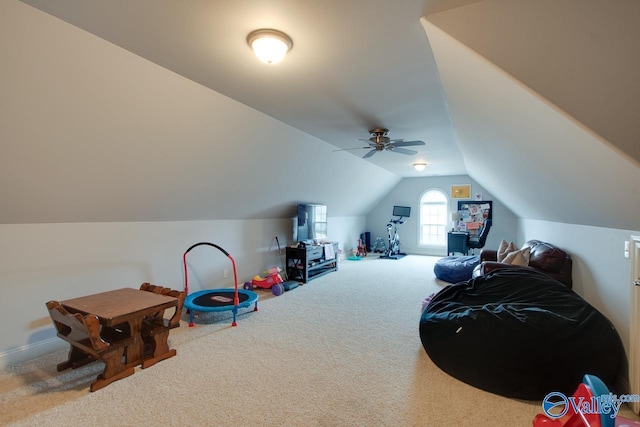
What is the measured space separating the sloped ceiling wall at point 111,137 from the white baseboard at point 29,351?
1147mm

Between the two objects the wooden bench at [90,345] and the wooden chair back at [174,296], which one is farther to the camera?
the wooden chair back at [174,296]

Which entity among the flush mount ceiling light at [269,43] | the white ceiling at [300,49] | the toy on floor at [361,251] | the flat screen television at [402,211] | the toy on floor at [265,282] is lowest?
the toy on floor at [265,282]

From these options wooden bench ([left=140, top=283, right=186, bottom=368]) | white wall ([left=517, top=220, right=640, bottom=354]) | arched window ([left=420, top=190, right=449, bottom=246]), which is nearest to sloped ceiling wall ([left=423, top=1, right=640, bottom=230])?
white wall ([left=517, top=220, right=640, bottom=354])

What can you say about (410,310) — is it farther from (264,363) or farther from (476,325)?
(264,363)

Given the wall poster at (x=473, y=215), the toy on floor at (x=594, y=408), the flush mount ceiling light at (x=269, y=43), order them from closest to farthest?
the toy on floor at (x=594, y=408) → the flush mount ceiling light at (x=269, y=43) → the wall poster at (x=473, y=215)

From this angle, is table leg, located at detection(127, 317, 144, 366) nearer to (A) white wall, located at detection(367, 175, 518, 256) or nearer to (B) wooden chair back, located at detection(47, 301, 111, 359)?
(B) wooden chair back, located at detection(47, 301, 111, 359)

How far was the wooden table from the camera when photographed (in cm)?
240

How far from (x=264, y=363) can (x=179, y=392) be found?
0.69m

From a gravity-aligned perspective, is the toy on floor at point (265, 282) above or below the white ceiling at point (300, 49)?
below

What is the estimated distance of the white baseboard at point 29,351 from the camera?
8.56 ft

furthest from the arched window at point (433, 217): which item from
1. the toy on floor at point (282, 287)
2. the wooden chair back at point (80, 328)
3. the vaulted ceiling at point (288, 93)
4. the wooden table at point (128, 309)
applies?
the wooden chair back at point (80, 328)

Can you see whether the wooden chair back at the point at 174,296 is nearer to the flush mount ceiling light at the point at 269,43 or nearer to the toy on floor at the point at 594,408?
the flush mount ceiling light at the point at 269,43

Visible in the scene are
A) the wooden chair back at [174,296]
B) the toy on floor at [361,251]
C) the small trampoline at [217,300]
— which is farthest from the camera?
the toy on floor at [361,251]

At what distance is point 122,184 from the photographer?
3137 mm
